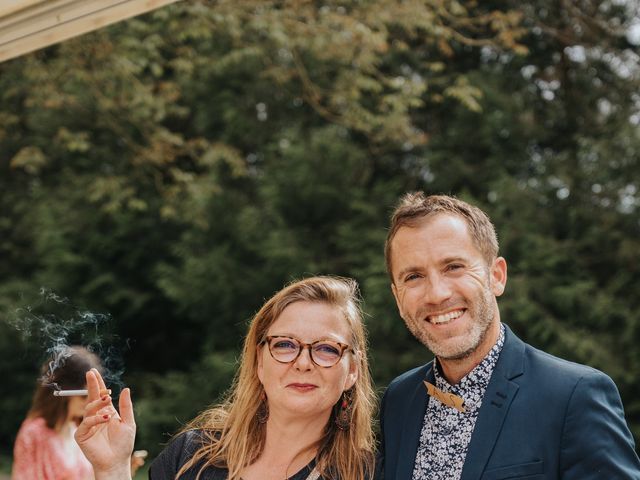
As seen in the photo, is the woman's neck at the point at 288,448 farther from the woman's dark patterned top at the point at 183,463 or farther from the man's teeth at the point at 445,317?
the man's teeth at the point at 445,317

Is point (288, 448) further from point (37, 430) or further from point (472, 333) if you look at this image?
point (37, 430)

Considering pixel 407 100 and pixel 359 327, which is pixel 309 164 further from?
pixel 359 327

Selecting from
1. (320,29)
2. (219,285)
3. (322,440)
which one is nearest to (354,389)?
(322,440)

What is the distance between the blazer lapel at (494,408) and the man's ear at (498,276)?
0.16 meters

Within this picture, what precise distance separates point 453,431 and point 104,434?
990 mm

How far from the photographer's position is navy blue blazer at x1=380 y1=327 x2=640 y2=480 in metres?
2.05

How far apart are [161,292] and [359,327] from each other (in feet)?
37.1

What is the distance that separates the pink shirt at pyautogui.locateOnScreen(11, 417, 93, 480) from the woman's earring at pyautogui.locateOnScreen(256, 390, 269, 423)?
164cm

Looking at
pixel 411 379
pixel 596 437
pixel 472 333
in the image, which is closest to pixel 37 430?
pixel 411 379

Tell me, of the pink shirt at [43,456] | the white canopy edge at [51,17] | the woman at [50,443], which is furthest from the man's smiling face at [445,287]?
the pink shirt at [43,456]

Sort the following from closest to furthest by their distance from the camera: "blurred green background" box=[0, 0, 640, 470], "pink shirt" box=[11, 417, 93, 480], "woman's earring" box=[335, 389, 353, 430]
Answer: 1. "woman's earring" box=[335, 389, 353, 430]
2. "pink shirt" box=[11, 417, 93, 480]
3. "blurred green background" box=[0, 0, 640, 470]

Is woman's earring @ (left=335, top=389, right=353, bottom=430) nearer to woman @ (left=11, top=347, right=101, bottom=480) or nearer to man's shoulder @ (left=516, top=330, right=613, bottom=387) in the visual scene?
man's shoulder @ (left=516, top=330, right=613, bottom=387)

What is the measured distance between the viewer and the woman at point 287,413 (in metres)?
2.50

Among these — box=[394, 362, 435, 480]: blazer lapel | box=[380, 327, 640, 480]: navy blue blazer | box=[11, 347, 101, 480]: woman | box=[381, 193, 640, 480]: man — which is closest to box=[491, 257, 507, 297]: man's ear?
box=[381, 193, 640, 480]: man
